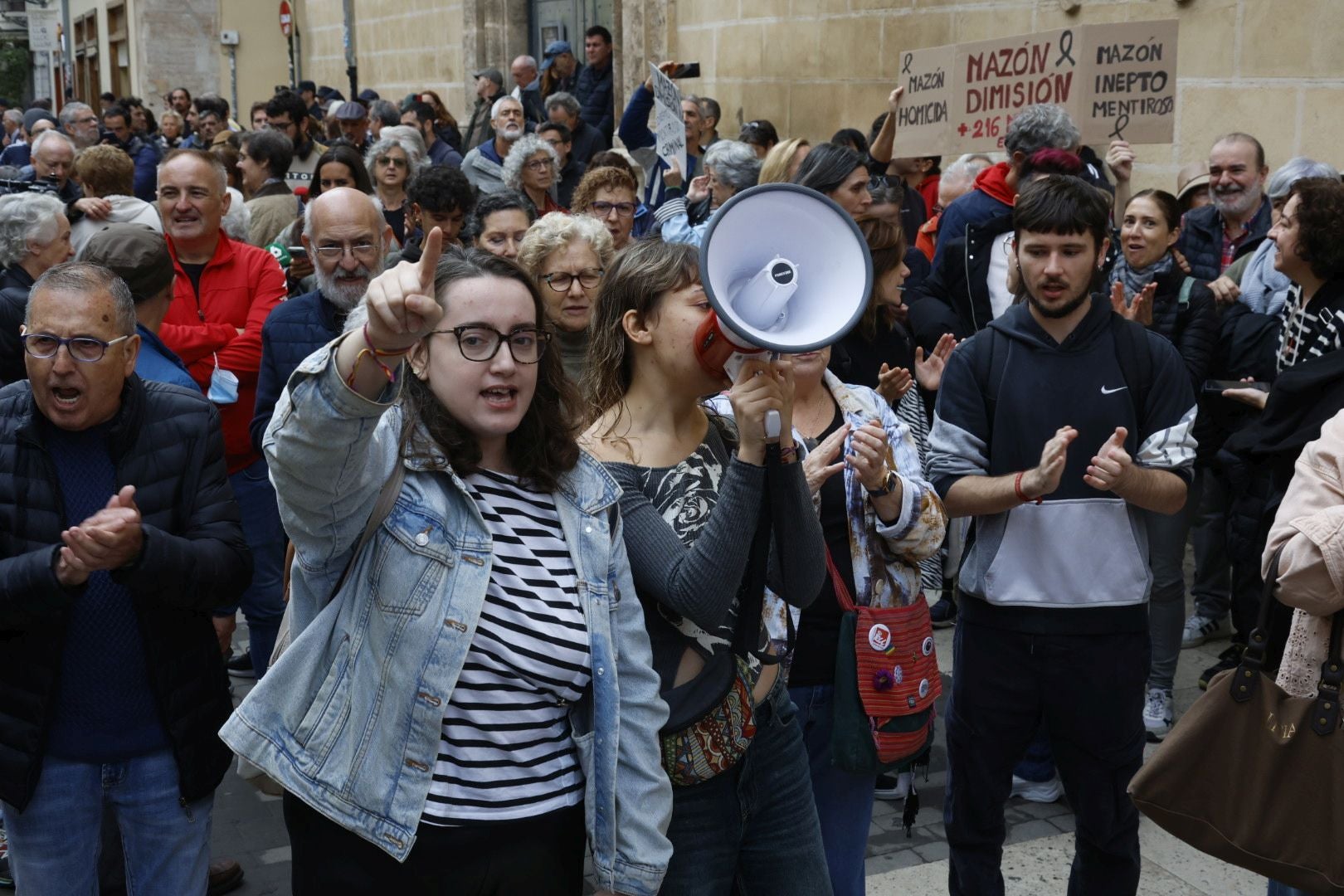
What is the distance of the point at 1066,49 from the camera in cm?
671

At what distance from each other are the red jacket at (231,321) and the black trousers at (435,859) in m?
2.79

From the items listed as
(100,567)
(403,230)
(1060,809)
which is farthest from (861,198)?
Answer: (403,230)

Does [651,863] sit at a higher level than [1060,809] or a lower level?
higher

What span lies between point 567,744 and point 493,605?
284mm

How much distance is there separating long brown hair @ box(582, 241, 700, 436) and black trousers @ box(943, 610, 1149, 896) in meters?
1.35

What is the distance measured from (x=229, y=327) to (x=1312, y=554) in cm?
381

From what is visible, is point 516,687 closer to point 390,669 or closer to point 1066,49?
point 390,669

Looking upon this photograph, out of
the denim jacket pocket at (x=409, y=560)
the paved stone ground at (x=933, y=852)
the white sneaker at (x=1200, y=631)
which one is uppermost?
the denim jacket pocket at (x=409, y=560)

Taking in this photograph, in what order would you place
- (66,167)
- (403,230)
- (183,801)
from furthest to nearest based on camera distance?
1. (66,167)
2. (403,230)
3. (183,801)

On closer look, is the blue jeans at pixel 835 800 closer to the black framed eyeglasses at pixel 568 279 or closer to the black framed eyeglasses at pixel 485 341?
the black framed eyeglasses at pixel 485 341

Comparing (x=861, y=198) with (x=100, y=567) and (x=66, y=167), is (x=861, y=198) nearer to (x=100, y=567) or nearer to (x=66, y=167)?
(x=100, y=567)

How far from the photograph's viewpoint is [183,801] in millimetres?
3121

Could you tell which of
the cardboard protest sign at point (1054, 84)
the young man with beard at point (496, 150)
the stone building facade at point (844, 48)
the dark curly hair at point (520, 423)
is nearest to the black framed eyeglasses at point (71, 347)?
the dark curly hair at point (520, 423)

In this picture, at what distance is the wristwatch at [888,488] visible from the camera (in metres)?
3.12
